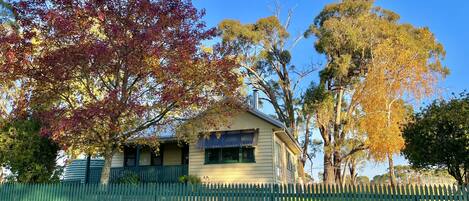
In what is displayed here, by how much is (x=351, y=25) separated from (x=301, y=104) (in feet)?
22.5

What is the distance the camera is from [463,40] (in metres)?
26.3

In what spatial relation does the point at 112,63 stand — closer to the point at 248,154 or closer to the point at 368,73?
the point at 248,154

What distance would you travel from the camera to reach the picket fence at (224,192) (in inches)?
361

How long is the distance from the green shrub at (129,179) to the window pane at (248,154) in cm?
537

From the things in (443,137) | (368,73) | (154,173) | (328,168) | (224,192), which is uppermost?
(368,73)

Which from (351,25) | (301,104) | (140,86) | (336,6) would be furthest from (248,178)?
(336,6)

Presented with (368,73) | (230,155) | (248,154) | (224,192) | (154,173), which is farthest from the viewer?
(368,73)

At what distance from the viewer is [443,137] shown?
13.3m

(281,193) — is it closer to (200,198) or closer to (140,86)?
(200,198)

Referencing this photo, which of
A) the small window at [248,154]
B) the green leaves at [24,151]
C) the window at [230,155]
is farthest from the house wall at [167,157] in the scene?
the green leaves at [24,151]

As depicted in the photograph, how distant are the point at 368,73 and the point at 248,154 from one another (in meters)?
11.7

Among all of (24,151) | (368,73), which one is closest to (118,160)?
(24,151)

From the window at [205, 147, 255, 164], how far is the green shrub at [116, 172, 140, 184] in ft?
11.6

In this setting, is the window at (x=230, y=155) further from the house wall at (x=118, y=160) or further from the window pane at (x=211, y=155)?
the house wall at (x=118, y=160)
